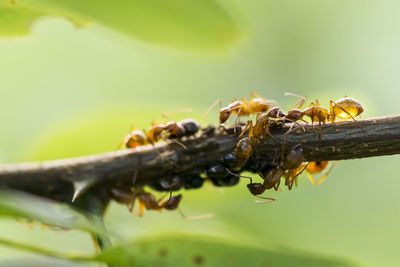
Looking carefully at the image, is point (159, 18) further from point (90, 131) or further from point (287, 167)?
point (287, 167)

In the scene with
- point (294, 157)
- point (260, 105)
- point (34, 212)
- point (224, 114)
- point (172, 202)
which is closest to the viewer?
point (34, 212)

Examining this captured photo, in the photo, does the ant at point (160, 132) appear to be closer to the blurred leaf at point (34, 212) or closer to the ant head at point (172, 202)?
the ant head at point (172, 202)

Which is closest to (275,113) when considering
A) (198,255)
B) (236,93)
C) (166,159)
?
(166,159)

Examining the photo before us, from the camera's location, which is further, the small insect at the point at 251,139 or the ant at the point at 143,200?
the ant at the point at 143,200

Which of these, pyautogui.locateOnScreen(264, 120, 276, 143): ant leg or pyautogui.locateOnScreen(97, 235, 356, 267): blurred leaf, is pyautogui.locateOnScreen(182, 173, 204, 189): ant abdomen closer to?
pyautogui.locateOnScreen(264, 120, 276, 143): ant leg

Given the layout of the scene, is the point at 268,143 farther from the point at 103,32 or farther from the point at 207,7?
the point at 103,32

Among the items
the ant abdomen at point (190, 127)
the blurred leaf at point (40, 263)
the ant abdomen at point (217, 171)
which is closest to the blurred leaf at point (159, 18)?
the ant abdomen at point (190, 127)

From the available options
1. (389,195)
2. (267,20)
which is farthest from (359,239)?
(267,20)
